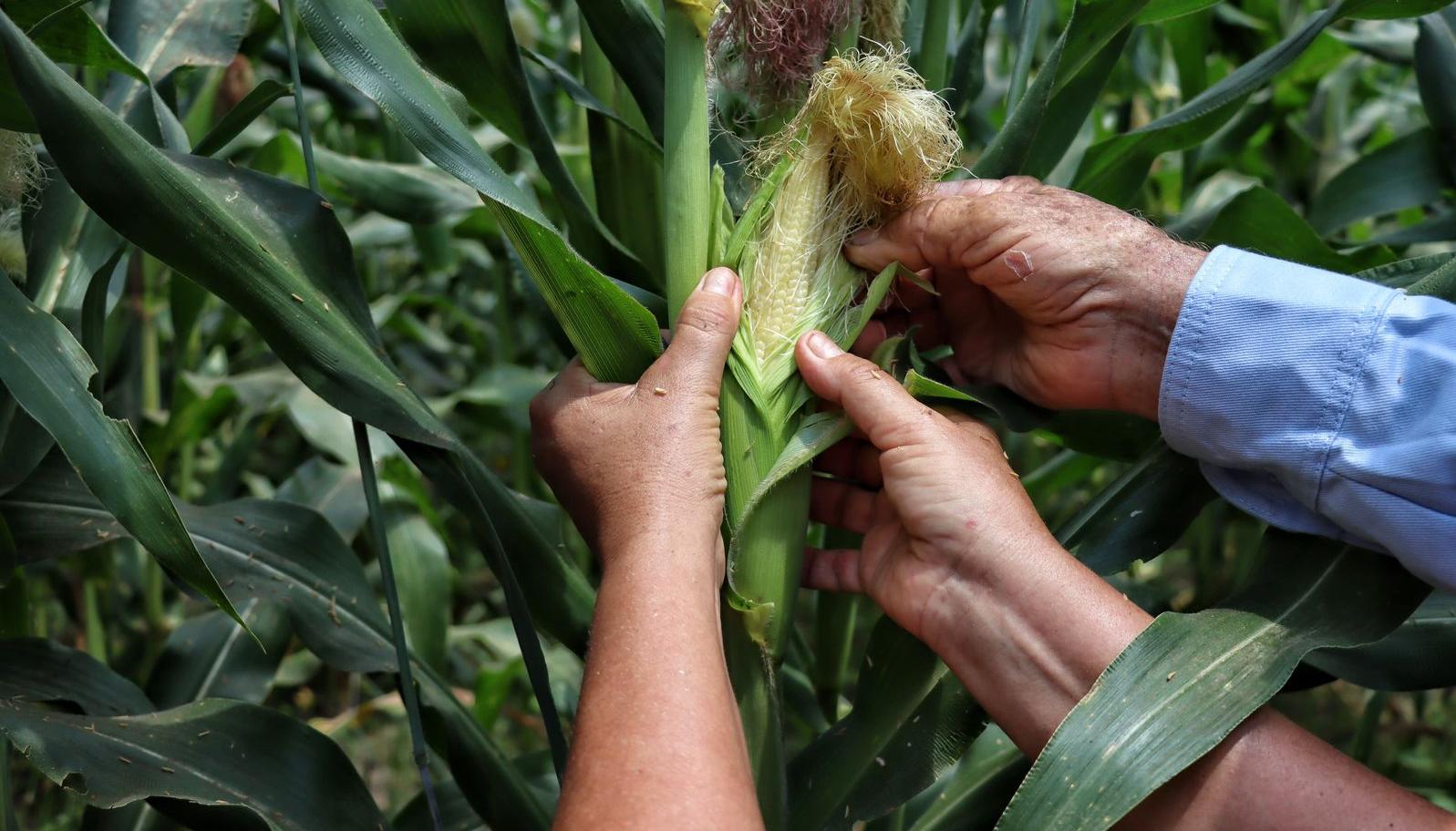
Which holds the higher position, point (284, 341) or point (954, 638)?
point (284, 341)

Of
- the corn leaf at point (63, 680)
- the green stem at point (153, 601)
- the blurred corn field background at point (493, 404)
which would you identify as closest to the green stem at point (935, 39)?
the blurred corn field background at point (493, 404)

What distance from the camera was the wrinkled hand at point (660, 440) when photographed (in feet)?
3.44

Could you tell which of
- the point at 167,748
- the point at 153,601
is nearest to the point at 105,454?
the point at 167,748

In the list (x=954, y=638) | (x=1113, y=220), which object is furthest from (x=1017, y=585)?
(x=1113, y=220)

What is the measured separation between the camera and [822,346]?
45.9 inches

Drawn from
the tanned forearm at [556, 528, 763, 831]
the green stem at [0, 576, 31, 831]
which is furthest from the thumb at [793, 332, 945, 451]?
the green stem at [0, 576, 31, 831]

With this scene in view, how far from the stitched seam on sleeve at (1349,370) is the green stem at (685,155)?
0.64 metres

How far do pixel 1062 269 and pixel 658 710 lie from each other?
640mm

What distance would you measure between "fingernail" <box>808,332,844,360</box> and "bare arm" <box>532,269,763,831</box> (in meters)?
0.10

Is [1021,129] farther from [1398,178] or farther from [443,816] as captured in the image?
[443,816]

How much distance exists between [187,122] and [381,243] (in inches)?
18.2

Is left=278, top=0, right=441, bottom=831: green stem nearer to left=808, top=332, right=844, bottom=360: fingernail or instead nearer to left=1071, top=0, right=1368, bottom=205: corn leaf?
left=808, top=332, right=844, bottom=360: fingernail

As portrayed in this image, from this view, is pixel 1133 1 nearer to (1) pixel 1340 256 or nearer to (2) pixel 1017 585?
(1) pixel 1340 256

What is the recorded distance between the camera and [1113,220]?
1.18 metres
